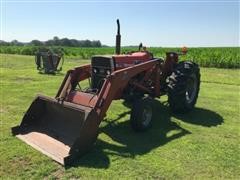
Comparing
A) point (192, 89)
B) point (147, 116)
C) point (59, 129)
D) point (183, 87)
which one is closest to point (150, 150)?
point (147, 116)

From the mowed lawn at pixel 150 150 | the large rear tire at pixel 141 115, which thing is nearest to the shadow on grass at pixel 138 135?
the mowed lawn at pixel 150 150

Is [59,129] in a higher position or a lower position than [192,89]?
lower

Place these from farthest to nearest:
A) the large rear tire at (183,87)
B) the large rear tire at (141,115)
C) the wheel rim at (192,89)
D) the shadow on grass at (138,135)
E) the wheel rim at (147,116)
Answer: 1. the wheel rim at (192,89)
2. the large rear tire at (183,87)
3. the wheel rim at (147,116)
4. the large rear tire at (141,115)
5. the shadow on grass at (138,135)

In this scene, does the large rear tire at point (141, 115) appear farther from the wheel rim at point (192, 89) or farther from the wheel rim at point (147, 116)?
the wheel rim at point (192, 89)

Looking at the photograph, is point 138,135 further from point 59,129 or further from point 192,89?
point 192,89

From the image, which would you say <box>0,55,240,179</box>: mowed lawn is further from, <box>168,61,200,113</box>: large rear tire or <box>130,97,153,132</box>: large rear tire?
<box>168,61,200,113</box>: large rear tire

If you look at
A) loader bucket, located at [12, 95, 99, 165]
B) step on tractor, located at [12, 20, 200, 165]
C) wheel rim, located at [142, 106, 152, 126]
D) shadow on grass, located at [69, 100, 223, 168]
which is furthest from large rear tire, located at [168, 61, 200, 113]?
loader bucket, located at [12, 95, 99, 165]

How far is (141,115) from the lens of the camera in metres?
6.46

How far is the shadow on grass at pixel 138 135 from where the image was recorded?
209 inches

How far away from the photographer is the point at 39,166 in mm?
4891

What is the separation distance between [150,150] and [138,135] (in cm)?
79

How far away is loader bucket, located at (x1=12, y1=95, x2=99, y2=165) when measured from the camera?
17.0 ft

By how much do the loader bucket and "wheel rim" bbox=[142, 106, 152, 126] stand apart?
1.36 meters

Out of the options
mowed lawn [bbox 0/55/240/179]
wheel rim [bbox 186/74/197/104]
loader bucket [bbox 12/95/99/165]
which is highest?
wheel rim [bbox 186/74/197/104]
